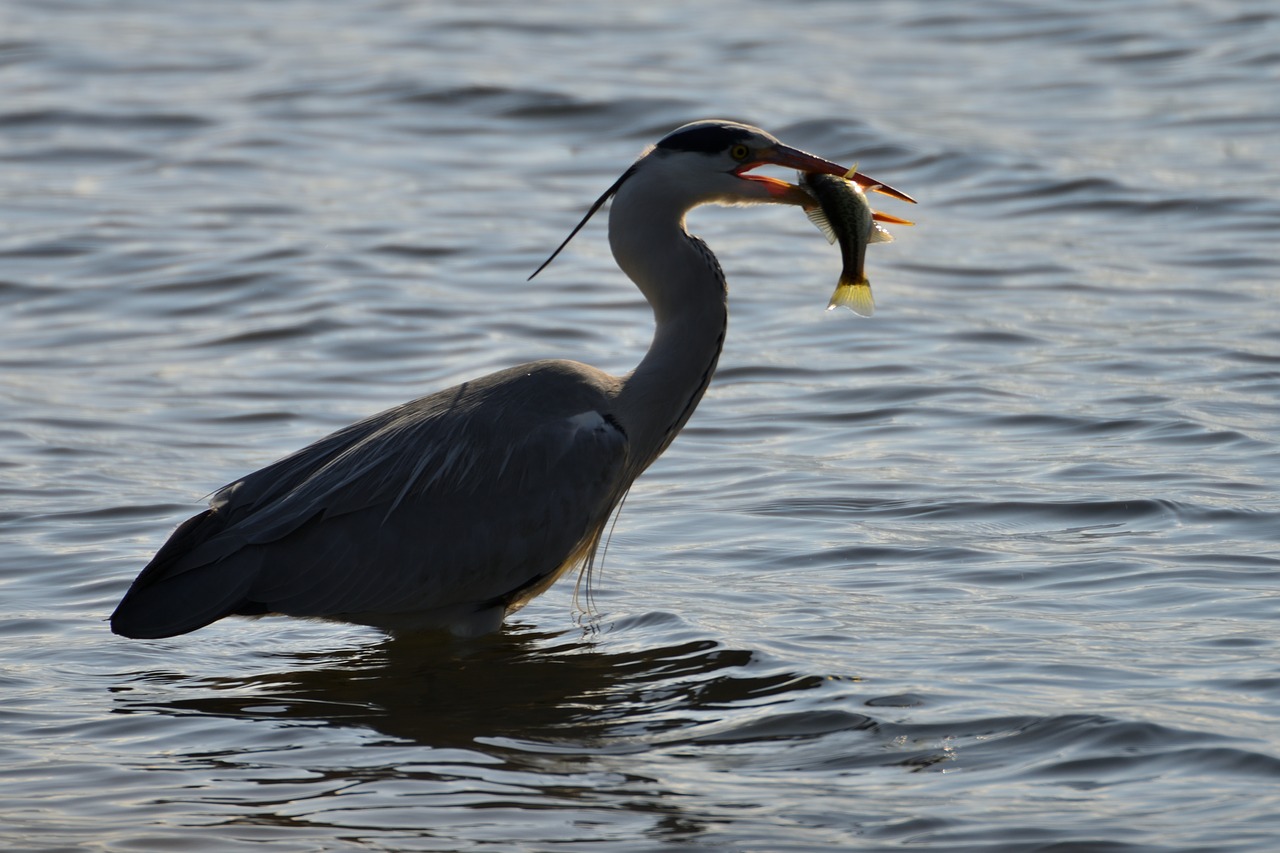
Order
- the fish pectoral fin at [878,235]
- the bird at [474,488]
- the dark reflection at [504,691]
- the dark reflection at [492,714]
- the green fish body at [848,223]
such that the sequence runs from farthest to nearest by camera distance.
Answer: the fish pectoral fin at [878,235]
the green fish body at [848,223]
the bird at [474,488]
the dark reflection at [504,691]
the dark reflection at [492,714]

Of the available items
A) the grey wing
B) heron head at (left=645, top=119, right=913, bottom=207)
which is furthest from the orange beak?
the grey wing

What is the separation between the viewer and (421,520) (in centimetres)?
671

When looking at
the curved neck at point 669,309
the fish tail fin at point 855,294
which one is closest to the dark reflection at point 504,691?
the curved neck at point 669,309

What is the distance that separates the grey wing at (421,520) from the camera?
21.5ft

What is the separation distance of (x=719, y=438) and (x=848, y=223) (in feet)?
7.70

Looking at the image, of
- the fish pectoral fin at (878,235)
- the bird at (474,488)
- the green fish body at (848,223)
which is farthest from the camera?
the fish pectoral fin at (878,235)

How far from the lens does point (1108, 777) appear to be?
5.14m

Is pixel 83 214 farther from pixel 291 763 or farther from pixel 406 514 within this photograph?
pixel 291 763

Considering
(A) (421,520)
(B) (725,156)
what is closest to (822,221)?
(B) (725,156)

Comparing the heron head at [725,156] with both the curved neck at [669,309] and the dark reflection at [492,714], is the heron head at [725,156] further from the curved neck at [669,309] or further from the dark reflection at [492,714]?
the dark reflection at [492,714]

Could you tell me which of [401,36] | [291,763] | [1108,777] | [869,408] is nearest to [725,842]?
[1108,777]

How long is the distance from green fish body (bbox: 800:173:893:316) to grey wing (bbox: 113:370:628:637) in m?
→ 1.03

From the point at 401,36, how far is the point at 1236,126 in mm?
8958

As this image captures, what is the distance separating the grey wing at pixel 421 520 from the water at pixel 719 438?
28 centimetres
